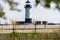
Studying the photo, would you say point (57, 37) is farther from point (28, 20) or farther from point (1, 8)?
point (28, 20)

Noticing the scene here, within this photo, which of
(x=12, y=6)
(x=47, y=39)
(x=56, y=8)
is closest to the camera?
(x=12, y=6)

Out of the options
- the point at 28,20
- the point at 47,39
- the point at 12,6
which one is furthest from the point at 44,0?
the point at 28,20

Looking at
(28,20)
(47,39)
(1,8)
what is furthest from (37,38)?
(28,20)

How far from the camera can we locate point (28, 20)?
31.0 meters

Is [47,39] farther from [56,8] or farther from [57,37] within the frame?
[56,8]

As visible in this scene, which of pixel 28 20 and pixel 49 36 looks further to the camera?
pixel 28 20

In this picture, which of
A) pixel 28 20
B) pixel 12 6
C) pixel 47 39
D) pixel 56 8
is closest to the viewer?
pixel 12 6

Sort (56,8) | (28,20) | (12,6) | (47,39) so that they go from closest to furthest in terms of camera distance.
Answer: (12,6)
(56,8)
(47,39)
(28,20)

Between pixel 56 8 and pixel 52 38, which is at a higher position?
pixel 56 8

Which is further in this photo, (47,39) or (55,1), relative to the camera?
(47,39)

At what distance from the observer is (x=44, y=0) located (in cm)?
769

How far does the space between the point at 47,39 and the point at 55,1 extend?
19.3 feet

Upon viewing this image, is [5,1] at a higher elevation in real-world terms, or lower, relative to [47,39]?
higher

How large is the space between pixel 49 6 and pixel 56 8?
412 mm
